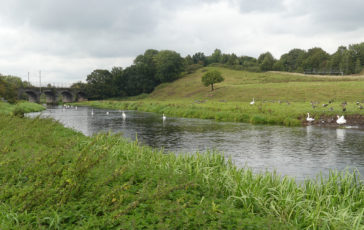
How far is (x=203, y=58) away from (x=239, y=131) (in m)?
148

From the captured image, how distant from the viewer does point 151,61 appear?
431ft

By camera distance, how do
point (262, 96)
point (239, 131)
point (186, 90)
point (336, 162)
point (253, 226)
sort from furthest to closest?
point (186, 90), point (262, 96), point (239, 131), point (336, 162), point (253, 226)

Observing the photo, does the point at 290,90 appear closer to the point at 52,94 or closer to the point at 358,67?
the point at 358,67

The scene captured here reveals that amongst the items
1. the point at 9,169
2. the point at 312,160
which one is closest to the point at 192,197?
the point at 9,169

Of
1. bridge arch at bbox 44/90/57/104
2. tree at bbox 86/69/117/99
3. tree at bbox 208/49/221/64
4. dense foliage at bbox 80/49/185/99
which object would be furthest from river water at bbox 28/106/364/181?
tree at bbox 208/49/221/64

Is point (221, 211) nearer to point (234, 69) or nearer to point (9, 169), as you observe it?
point (9, 169)

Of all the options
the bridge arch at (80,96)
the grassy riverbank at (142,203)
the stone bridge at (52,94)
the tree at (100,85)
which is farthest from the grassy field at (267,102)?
the stone bridge at (52,94)

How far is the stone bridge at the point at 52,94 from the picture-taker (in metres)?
112

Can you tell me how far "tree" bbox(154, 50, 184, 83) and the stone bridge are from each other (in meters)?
37.1

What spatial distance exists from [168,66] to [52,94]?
171 ft

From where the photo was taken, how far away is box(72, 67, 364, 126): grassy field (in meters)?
33.1

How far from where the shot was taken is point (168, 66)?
119 meters

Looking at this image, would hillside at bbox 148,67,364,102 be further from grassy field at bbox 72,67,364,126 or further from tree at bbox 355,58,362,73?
tree at bbox 355,58,362,73

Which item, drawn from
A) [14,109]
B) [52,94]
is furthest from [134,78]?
[14,109]
